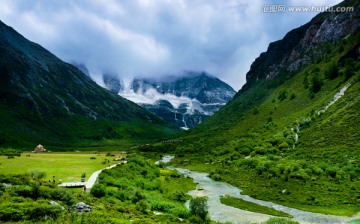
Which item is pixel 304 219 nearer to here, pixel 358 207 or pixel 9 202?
pixel 358 207

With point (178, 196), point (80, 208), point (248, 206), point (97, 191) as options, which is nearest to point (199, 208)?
point (248, 206)

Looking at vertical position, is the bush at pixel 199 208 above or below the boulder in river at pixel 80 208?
below

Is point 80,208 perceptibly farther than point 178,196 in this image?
No

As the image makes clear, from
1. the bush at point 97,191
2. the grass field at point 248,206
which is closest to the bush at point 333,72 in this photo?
the grass field at point 248,206

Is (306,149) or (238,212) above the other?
→ (306,149)

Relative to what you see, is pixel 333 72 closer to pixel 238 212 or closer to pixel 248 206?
pixel 248 206

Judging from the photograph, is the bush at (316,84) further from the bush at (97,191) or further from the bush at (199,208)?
the bush at (97,191)

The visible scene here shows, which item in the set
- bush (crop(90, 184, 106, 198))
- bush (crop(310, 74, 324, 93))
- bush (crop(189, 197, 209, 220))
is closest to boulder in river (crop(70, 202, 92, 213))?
bush (crop(90, 184, 106, 198))

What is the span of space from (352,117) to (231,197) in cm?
5720

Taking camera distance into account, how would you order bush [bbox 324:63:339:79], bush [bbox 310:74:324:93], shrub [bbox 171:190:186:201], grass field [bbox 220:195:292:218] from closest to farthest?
grass field [bbox 220:195:292:218] → shrub [bbox 171:190:186:201] → bush [bbox 324:63:339:79] → bush [bbox 310:74:324:93]

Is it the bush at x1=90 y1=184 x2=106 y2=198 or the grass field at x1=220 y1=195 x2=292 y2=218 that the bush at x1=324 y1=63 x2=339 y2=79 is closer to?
the grass field at x1=220 y1=195 x2=292 y2=218

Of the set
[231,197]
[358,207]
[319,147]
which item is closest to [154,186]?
[231,197]

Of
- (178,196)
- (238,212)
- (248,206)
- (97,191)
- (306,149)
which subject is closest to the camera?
(97,191)

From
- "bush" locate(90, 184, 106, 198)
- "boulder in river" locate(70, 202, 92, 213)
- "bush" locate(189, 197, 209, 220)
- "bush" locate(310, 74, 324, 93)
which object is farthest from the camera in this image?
"bush" locate(310, 74, 324, 93)
